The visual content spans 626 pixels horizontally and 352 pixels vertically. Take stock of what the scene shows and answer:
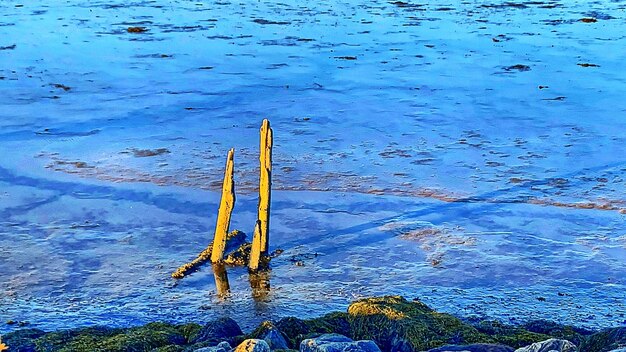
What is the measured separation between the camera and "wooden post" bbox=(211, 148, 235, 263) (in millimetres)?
12188

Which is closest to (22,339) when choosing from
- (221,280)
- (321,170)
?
(221,280)

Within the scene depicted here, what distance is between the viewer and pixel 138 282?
467 inches

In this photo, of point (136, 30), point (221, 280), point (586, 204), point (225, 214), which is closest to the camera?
point (221, 280)

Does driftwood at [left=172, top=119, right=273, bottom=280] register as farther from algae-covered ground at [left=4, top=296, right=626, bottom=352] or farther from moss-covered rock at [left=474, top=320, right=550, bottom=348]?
moss-covered rock at [left=474, top=320, right=550, bottom=348]

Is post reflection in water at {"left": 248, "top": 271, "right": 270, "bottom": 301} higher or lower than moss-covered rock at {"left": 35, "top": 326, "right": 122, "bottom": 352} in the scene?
lower

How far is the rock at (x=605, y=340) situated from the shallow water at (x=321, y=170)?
81.2 inches

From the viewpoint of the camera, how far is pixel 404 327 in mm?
8977

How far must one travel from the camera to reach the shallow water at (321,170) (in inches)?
461

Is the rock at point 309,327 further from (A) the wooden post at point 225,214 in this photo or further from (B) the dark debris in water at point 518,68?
(B) the dark debris in water at point 518,68

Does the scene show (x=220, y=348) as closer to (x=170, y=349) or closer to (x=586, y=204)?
(x=170, y=349)

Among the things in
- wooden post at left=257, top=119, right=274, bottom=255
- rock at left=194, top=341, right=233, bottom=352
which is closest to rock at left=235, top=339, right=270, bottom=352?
rock at left=194, top=341, right=233, bottom=352

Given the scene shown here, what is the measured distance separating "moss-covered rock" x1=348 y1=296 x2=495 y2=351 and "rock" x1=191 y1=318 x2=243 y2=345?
121 centimetres

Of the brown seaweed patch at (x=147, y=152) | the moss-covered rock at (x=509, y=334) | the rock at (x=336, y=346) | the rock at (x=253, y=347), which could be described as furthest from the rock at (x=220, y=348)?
the brown seaweed patch at (x=147, y=152)

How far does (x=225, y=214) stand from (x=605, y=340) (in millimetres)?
5419
